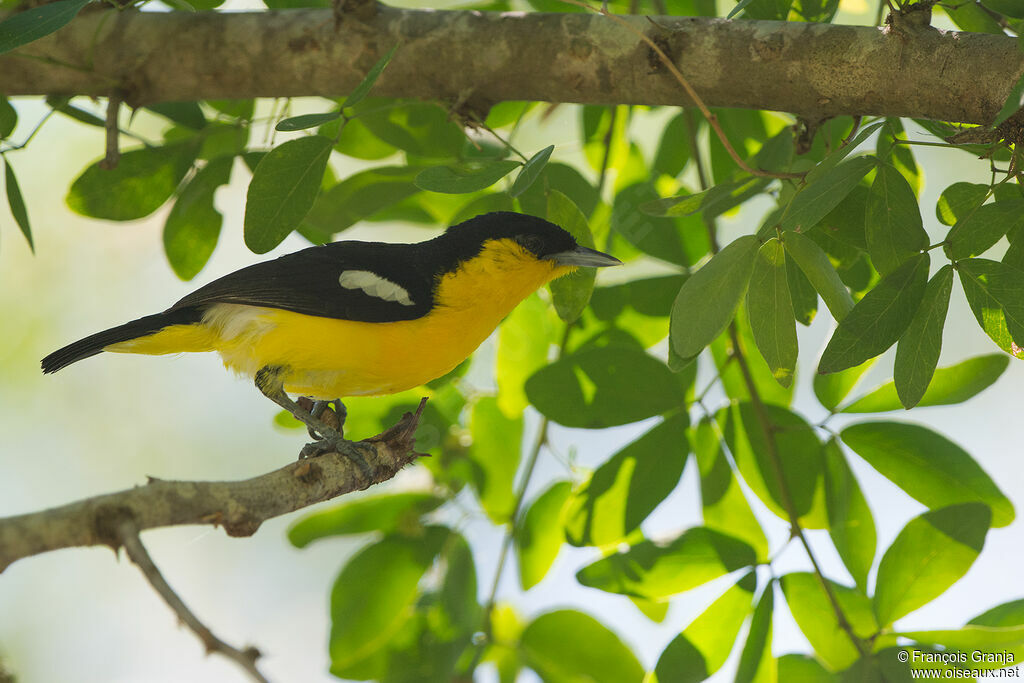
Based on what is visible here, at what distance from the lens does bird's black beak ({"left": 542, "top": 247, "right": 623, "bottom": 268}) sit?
348 cm

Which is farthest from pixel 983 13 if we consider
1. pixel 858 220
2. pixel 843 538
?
pixel 843 538

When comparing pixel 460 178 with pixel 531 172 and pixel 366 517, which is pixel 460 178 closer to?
pixel 531 172

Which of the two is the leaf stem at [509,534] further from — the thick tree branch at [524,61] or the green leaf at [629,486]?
the thick tree branch at [524,61]

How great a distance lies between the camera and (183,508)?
196 centimetres

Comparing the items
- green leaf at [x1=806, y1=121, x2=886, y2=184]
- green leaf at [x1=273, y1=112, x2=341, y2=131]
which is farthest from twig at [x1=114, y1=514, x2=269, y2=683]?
green leaf at [x1=806, y1=121, x2=886, y2=184]

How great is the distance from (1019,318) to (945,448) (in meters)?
0.93

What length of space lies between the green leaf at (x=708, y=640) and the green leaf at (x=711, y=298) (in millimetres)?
1335

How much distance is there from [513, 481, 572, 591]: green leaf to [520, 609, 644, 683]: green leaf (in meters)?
0.22

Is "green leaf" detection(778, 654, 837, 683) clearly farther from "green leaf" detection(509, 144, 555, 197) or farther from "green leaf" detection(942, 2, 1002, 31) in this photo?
"green leaf" detection(942, 2, 1002, 31)

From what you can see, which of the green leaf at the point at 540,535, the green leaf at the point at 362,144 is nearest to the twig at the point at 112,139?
the green leaf at the point at 362,144

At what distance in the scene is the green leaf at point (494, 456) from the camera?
157 inches

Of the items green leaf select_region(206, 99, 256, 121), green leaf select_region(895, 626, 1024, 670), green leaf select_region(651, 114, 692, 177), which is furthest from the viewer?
green leaf select_region(651, 114, 692, 177)

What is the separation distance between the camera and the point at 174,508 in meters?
1.94

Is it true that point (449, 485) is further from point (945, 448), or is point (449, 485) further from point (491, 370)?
point (945, 448)
